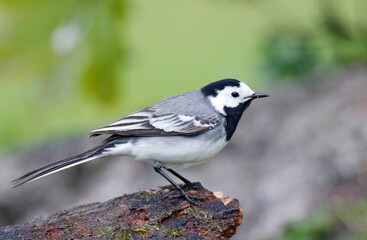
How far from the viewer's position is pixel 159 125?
534 centimetres

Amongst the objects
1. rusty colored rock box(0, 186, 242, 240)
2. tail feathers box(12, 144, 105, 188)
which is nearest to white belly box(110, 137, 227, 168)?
tail feathers box(12, 144, 105, 188)

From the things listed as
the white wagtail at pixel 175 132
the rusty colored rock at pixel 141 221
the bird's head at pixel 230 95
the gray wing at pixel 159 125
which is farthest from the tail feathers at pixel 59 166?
the bird's head at pixel 230 95

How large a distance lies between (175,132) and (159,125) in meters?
0.15

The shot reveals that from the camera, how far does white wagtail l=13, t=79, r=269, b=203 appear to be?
526 cm

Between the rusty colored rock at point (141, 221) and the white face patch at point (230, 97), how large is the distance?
2.80 feet

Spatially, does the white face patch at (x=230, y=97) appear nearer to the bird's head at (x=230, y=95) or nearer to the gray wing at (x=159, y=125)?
the bird's head at (x=230, y=95)

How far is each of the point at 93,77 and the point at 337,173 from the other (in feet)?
10.0

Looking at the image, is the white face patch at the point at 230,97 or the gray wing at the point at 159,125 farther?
the white face patch at the point at 230,97

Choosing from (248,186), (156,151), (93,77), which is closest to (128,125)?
(156,151)

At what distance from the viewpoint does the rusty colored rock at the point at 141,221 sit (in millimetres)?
4625

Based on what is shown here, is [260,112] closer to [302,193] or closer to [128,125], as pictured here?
[302,193]

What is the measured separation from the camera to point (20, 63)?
23.7ft

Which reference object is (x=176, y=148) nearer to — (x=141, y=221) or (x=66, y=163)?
(x=141, y=221)

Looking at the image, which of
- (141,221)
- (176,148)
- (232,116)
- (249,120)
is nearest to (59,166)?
(141,221)
